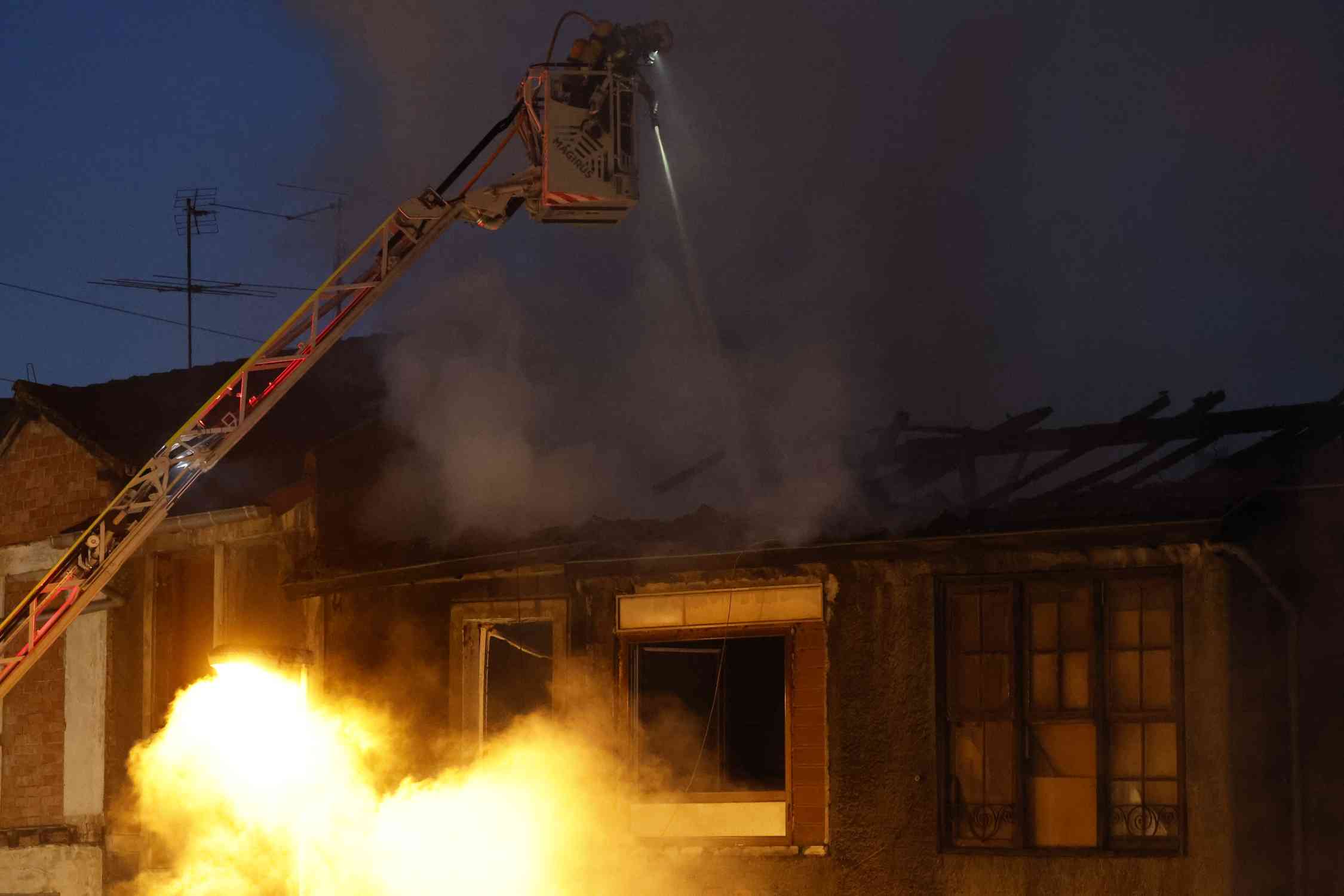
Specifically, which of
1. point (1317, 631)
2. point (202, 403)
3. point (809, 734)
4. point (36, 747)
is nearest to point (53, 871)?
point (36, 747)

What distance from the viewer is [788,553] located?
12.8 metres

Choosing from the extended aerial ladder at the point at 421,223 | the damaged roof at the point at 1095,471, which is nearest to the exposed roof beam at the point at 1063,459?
the damaged roof at the point at 1095,471

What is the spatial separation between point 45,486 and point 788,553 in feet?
40.2

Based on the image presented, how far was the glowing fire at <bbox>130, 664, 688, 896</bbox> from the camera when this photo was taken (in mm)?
13797

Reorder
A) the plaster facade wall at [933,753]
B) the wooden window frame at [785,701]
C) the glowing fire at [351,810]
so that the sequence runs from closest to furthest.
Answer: the plaster facade wall at [933,753]
the wooden window frame at [785,701]
the glowing fire at [351,810]

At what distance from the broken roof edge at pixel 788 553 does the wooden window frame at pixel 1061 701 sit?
272 mm

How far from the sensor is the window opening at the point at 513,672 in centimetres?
1497

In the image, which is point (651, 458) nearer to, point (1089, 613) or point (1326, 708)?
point (1089, 613)

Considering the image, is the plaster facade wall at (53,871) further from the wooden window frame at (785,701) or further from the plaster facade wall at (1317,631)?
the plaster facade wall at (1317,631)

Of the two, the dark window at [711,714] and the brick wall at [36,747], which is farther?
the brick wall at [36,747]

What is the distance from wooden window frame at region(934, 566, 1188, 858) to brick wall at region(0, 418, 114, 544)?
39.9ft

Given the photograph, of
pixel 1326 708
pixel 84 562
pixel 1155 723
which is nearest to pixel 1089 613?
pixel 1155 723

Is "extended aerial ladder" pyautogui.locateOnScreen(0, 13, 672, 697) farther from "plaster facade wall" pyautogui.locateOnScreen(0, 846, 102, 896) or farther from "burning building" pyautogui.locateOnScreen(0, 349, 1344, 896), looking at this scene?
"plaster facade wall" pyautogui.locateOnScreen(0, 846, 102, 896)

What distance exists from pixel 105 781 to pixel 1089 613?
12150 mm
